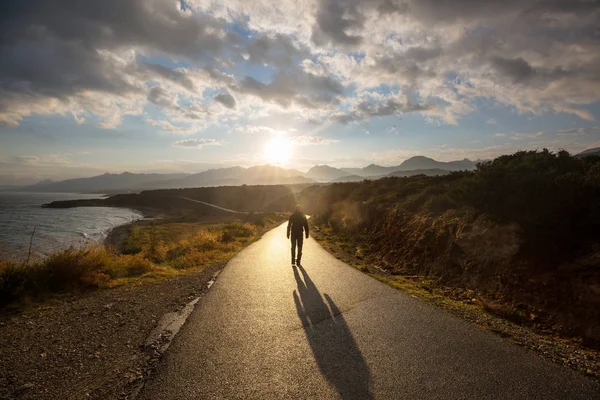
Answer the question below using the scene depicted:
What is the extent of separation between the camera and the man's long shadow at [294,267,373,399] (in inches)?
167

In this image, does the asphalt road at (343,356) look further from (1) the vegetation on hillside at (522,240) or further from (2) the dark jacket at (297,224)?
(2) the dark jacket at (297,224)

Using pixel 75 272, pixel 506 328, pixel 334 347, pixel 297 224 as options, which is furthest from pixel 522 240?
pixel 75 272

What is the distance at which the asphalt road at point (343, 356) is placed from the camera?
412 centimetres

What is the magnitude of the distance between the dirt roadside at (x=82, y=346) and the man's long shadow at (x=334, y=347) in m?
2.96

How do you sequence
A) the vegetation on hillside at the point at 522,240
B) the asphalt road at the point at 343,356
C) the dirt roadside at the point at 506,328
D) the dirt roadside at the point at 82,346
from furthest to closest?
the vegetation on hillside at the point at 522,240, the dirt roadside at the point at 506,328, the dirt roadside at the point at 82,346, the asphalt road at the point at 343,356

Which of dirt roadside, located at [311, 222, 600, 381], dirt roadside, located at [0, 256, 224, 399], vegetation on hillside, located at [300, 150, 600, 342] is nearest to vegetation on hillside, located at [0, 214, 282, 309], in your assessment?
dirt roadside, located at [0, 256, 224, 399]

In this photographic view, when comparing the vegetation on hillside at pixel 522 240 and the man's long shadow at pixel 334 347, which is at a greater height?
the vegetation on hillside at pixel 522 240

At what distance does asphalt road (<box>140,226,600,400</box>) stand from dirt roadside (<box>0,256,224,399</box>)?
616 millimetres

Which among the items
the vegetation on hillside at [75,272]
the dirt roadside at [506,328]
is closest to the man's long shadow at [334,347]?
the dirt roadside at [506,328]

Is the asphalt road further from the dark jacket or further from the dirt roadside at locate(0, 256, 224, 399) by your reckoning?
the dark jacket

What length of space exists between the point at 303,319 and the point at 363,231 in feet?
43.7

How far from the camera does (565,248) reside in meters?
7.42

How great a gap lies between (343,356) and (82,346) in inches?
195

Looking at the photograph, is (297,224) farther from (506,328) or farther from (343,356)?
(506,328)
